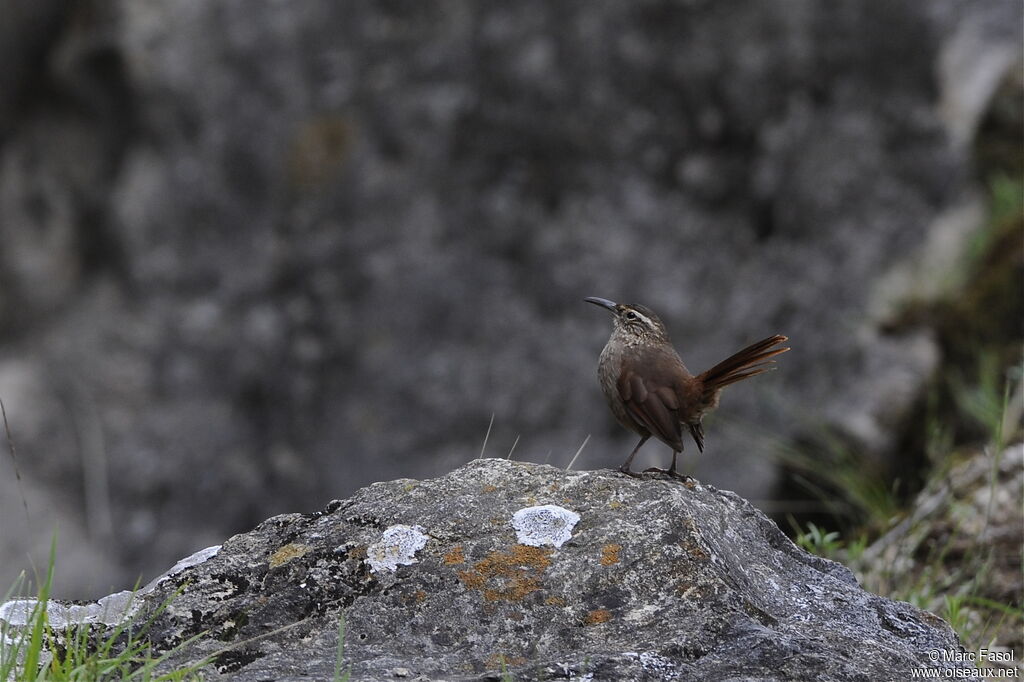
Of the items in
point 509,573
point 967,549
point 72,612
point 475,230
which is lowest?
point 509,573

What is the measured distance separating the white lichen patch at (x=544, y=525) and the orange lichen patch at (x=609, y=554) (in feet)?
0.38

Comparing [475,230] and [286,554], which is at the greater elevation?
[475,230]

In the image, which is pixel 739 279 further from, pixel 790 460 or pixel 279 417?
pixel 279 417

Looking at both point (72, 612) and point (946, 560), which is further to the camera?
point (946, 560)

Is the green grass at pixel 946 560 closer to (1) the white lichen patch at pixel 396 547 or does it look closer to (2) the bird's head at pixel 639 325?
(2) the bird's head at pixel 639 325

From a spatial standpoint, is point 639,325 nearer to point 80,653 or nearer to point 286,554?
point 286,554

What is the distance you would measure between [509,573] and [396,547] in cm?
32

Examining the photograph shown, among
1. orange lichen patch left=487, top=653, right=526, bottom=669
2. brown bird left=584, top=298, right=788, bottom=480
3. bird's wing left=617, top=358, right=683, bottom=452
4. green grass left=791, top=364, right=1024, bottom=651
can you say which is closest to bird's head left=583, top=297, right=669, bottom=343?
brown bird left=584, top=298, right=788, bottom=480

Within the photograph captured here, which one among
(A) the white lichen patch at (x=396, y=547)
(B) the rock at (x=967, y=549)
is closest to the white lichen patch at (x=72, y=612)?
(A) the white lichen patch at (x=396, y=547)

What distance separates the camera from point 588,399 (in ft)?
20.2

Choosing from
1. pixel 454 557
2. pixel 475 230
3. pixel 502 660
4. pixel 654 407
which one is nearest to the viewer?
pixel 502 660

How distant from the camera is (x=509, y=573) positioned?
111 inches

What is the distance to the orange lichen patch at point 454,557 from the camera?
287cm

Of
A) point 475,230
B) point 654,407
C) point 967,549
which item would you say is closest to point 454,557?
point 654,407
